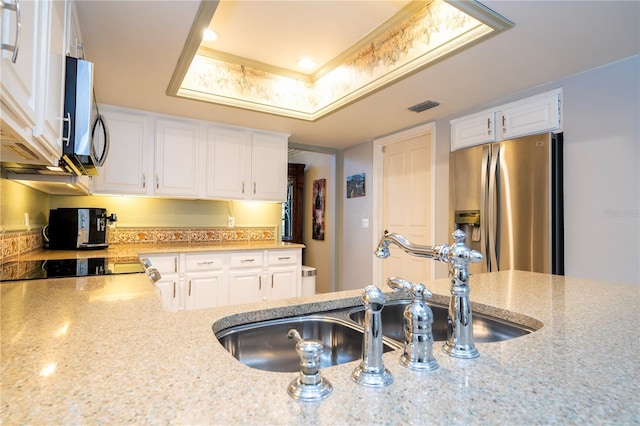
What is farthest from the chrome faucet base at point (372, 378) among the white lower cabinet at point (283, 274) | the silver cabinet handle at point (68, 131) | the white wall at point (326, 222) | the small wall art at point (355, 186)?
the white wall at point (326, 222)

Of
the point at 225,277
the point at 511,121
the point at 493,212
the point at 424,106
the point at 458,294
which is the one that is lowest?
the point at 225,277

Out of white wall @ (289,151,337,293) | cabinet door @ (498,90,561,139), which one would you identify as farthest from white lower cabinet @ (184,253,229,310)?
cabinet door @ (498,90,561,139)

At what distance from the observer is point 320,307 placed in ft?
3.68

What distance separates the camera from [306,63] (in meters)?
2.92

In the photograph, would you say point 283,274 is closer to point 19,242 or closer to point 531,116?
point 19,242

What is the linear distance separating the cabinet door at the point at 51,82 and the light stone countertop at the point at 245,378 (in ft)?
1.71

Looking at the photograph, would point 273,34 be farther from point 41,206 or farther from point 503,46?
point 41,206

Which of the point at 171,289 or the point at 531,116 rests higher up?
the point at 531,116

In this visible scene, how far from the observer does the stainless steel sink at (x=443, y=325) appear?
104 centimetres

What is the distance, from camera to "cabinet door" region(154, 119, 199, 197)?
128 inches

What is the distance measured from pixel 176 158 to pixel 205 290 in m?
1.30

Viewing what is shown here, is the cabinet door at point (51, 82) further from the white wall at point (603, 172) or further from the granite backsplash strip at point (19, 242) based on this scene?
the white wall at point (603, 172)

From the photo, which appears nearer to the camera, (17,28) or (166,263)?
(17,28)

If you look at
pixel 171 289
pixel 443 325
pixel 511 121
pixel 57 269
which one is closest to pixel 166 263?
pixel 171 289
